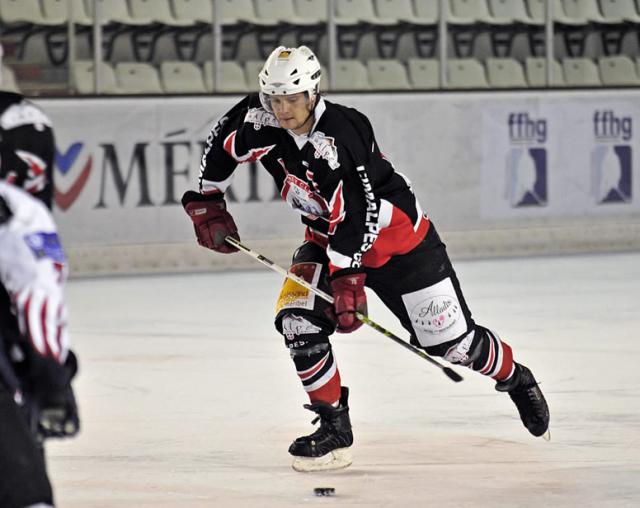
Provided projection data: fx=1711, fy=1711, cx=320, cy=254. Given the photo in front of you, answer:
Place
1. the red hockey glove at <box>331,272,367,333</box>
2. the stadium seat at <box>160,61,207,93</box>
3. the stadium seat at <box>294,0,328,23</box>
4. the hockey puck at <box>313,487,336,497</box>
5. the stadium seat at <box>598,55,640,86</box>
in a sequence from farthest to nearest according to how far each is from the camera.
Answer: the stadium seat at <box>598,55,640,86</box> < the stadium seat at <box>294,0,328,23</box> < the stadium seat at <box>160,61,207,93</box> < the red hockey glove at <box>331,272,367,333</box> < the hockey puck at <box>313,487,336,497</box>

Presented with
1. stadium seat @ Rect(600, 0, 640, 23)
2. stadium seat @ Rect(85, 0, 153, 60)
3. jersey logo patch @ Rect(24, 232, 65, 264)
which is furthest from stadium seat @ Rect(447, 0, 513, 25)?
jersey logo patch @ Rect(24, 232, 65, 264)

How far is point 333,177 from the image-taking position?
5098 millimetres

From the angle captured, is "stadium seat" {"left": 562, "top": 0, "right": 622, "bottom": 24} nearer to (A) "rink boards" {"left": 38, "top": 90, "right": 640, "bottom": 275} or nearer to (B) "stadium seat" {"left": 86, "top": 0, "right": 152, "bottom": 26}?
(A) "rink boards" {"left": 38, "top": 90, "right": 640, "bottom": 275}

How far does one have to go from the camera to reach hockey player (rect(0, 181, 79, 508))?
3.14m

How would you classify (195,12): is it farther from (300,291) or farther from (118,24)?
(300,291)

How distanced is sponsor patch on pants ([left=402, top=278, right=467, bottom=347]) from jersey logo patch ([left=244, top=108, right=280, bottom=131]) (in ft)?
2.26

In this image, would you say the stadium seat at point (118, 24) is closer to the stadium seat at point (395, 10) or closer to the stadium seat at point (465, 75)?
the stadium seat at point (395, 10)

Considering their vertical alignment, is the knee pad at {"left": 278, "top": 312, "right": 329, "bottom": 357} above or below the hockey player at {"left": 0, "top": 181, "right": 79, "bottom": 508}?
below

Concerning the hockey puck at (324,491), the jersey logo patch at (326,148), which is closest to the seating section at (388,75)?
the jersey logo patch at (326,148)

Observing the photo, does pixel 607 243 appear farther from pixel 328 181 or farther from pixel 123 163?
pixel 328 181

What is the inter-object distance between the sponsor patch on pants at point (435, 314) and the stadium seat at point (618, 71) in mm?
7789

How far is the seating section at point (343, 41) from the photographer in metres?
11.0

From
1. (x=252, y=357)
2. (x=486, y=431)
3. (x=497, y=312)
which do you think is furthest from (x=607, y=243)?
(x=486, y=431)

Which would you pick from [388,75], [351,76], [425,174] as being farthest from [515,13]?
[425,174]
